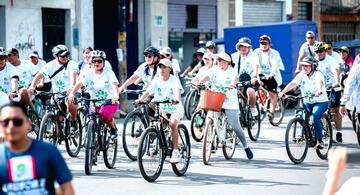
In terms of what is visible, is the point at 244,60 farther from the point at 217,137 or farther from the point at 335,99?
the point at 217,137

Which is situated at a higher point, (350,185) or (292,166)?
(350,185)

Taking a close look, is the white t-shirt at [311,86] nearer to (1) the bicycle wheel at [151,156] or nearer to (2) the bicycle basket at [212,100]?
(2) the bicycle basket at [212,100]

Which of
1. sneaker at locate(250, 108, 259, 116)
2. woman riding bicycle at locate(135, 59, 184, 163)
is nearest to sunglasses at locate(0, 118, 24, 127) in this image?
woman riding bicycle at locate(135, 59, 184, 163)

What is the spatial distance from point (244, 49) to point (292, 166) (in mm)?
4067

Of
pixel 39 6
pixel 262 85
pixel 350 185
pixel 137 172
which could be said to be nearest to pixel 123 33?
Answer: pixel 39 6

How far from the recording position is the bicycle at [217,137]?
12.5 metres

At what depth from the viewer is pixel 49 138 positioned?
12891mm

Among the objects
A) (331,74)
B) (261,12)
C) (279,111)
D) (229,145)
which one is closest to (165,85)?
(229,145)

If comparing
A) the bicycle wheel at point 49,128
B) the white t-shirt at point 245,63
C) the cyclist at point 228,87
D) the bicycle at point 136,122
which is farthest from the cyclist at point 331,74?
the bicycle wheel at point 49,128

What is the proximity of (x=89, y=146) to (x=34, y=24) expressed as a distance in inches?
602

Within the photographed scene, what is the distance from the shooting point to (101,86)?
1225cm

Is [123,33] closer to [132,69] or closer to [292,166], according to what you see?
[132,69]

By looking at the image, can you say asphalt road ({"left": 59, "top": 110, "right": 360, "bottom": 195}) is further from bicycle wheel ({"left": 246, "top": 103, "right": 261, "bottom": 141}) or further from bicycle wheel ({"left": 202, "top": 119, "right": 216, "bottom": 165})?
bicycle wheel ({"left": 246, "top": 103, "right": 261, "bottom": 141})

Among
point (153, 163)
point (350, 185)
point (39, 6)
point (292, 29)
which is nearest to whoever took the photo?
point (350, 185)
